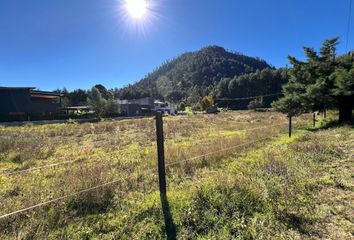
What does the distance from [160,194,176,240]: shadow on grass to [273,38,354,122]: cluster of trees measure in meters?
14.7

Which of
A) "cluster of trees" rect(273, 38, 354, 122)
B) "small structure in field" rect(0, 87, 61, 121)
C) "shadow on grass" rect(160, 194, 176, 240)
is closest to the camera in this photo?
"shadow on grass" rect(160, 194, 176, 240)

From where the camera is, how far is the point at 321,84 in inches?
691

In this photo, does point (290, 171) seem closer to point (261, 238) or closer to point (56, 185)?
point (261, 238)

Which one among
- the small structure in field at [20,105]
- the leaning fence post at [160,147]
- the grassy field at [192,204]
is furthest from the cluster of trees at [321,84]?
the small structure in field at [20,105]

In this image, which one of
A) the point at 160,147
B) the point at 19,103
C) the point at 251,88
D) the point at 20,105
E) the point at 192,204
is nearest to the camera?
the point at 192,204

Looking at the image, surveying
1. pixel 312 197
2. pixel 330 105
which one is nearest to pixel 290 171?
pixel 312 197

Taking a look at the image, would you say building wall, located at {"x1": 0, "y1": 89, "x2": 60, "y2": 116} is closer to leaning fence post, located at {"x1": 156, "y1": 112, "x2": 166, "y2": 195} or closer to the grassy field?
the grassy field

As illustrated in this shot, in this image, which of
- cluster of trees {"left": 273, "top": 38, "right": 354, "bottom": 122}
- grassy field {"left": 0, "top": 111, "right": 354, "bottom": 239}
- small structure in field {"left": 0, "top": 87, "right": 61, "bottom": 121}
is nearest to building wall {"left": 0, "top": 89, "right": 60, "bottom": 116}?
small structure in field {"left": 0, "top": 87, "right": 61, "bottom": 121}

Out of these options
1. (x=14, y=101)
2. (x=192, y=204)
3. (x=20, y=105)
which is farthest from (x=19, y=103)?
(x=192, y=204)

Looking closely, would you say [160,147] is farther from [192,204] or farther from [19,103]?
[19,103]

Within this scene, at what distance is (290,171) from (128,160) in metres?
5.28

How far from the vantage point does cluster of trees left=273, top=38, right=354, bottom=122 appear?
57.9 ft

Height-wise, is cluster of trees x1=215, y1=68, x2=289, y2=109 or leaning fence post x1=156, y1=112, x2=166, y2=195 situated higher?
cluster of trees x1=215, y1=68, x2=289, y2=109

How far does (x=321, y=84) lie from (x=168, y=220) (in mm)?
17433
